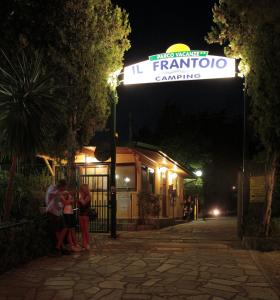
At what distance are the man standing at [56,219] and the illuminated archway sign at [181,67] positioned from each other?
16.3 feet

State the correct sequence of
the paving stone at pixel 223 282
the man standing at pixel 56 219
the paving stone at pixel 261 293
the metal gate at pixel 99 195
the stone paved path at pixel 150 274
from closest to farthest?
the paving stone at pixel 261 293 < the stone paved path at pixel 150 274 < the paving stone at pixel 223 282 < the man standing at pixel 56 219 < the metal gate at pixel 99 195

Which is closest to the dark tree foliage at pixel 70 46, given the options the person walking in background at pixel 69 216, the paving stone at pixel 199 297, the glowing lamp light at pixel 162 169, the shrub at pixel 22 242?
the person walking in background at pixel 69 216

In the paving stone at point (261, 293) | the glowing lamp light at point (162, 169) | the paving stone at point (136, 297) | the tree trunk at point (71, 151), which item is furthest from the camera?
the glowing lamp light at point (162, 169)

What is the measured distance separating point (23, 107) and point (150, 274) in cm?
428

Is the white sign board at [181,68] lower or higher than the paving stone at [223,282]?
higher

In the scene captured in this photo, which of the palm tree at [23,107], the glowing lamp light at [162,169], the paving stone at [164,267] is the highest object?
the palm tree at [23,107]

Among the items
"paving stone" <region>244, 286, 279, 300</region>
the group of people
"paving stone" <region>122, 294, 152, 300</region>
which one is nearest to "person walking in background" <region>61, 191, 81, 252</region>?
the group of people

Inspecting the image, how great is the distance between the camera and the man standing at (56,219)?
9914mm

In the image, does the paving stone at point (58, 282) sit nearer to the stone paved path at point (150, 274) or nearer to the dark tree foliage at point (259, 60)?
the stone paved path at point (150, 274)

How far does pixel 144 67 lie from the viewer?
43.6 ft

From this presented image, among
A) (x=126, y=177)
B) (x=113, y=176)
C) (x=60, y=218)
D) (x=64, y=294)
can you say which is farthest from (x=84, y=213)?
(x=126, y=177)

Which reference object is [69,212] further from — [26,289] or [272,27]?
[272,27]

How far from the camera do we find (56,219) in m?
9.96

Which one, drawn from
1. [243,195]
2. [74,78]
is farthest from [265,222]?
[74,78]
